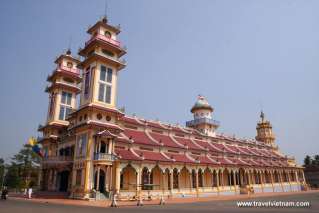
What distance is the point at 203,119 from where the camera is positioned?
2557 inches

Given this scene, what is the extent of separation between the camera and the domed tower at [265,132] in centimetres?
8880

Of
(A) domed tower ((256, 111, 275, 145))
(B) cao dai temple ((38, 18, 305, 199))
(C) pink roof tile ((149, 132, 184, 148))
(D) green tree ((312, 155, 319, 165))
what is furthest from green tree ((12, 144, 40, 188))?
(D) green tree ((312, 155, 319, 165))

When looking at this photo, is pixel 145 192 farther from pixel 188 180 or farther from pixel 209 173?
pixel 209 173

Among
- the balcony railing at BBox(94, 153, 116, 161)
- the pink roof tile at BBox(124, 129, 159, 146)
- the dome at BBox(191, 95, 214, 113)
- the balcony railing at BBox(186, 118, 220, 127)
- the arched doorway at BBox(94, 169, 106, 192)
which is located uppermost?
the dome at BBox(191, 95, 214, 113)

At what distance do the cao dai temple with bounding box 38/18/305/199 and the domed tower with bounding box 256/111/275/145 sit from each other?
3292cm

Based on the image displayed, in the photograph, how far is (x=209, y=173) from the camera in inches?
1982

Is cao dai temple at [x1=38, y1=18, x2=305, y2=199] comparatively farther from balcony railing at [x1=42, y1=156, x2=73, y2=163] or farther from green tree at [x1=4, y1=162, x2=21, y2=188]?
green tree at [x1=4, y1=162, x2=21, y2=188]

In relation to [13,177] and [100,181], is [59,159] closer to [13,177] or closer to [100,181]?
[100,181]

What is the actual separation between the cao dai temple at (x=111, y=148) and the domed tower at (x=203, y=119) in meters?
5.77

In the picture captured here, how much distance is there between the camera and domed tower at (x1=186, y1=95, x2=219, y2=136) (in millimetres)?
64912

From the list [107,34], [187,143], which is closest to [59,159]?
[107,34]

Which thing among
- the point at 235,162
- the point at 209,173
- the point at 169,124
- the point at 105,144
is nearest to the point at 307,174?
the point at 235,162

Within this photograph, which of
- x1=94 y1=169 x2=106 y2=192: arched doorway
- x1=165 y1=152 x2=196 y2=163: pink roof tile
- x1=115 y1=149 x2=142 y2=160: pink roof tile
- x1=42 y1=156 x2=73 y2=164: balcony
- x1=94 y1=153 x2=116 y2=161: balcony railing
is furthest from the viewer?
x1=165 y1=152 x2=196 y2=163: pink roof tile

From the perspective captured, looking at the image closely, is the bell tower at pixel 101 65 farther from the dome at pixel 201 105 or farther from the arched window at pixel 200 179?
the dome at pixel 201 105
